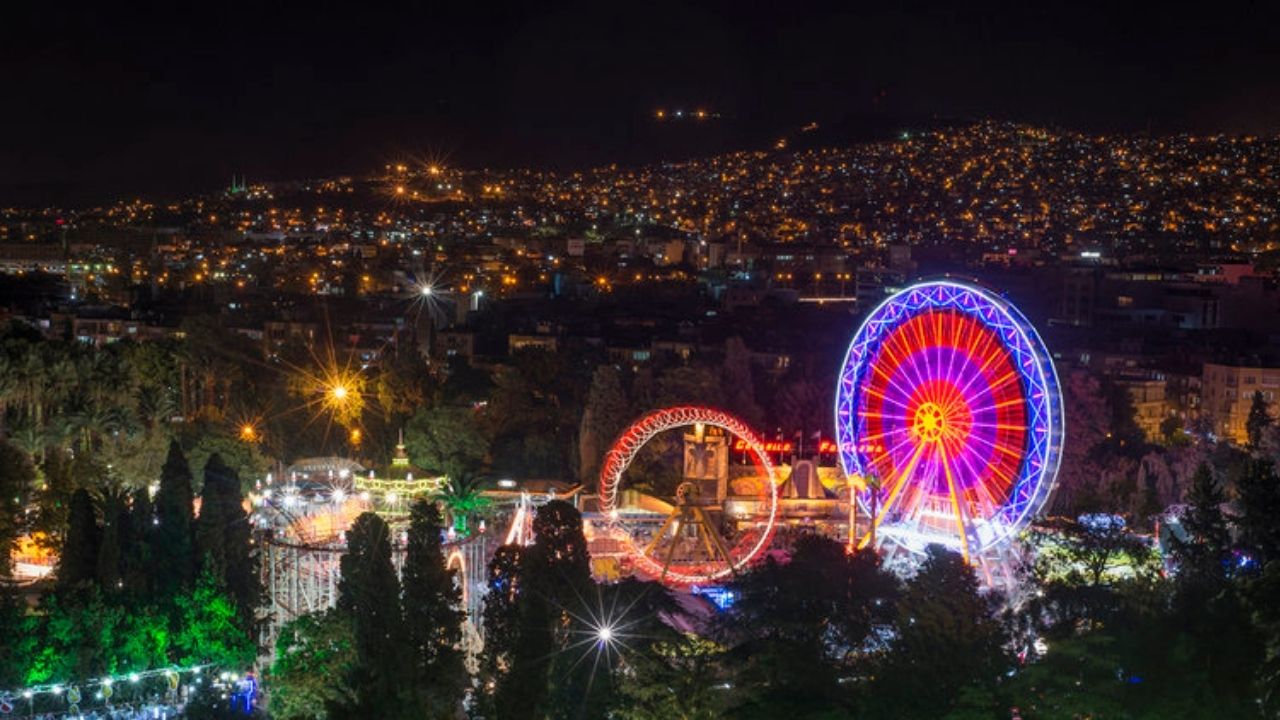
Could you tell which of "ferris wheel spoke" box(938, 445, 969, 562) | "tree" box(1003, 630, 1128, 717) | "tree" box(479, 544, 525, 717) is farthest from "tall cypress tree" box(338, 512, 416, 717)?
"ferris wheel spoke" box(938, 445, 969, 562)

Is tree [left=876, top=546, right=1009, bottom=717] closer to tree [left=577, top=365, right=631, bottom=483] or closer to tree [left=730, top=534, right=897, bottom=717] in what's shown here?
tree [left=730, top=534, right=897, bottom=717]

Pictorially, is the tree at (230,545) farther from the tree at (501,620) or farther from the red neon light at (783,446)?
the red neon light at (783,446)

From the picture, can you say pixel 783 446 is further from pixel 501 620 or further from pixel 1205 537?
pixel 501 620

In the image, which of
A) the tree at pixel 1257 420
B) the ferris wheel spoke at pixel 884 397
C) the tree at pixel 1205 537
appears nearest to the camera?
the tree at pixel 1205 537

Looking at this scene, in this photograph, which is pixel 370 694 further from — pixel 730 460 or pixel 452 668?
pixel 730 460

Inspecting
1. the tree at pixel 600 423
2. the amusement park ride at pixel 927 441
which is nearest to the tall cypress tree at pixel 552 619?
the amusement park ride at pixel 927 441

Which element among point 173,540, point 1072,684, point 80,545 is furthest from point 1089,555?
point 80,545
